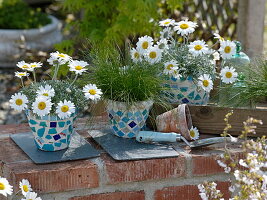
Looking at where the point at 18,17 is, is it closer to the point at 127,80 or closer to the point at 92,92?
the point at 127,80

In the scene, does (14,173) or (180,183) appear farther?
(180,183)

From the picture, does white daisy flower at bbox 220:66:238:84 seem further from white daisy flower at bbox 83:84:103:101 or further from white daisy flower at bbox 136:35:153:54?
white daisy flower at bbox 83:84:103:101

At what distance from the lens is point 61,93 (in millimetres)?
1895

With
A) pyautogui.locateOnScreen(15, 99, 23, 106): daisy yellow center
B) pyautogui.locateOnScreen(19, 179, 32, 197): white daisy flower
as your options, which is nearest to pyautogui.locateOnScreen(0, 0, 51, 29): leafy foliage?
pyautogui.locateOnScreen(15, 99, 23, 106): daisy yellow center

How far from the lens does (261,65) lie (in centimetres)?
219

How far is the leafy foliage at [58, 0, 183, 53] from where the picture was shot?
343 cm

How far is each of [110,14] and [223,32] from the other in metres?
0.92

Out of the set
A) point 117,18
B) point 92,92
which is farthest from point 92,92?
point 117,18

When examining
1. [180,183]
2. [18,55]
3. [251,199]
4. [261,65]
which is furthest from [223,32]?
[251,199]

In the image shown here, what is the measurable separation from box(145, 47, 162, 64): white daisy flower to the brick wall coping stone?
1.12ft

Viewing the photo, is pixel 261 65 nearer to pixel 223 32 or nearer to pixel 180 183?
pixel 180 183

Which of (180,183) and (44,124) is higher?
(44,124)

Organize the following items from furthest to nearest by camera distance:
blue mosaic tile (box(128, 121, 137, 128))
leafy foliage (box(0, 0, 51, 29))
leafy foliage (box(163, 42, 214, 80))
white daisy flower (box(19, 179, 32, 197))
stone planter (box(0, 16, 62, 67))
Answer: leafy foliage (box(0, 0, 51, 29)) < stone planter (box(0, 16, 62, 67)) < leafy foliage (box(163, 42, 214, 80)) < blue mosaic tile (box(128, 121, 137, 128)) < white daisy flower (box(19, 179, 32, 197))

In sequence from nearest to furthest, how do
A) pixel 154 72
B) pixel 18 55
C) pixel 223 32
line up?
pixel 154 72 < pixel 223 32 < pixel 18 55
